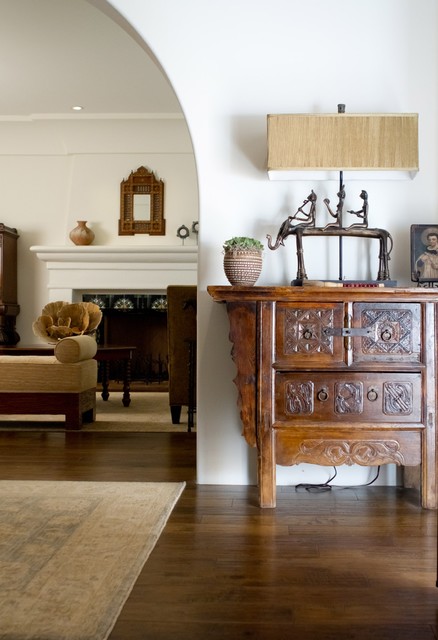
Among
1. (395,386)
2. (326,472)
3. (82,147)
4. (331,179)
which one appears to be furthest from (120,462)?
(82,147)

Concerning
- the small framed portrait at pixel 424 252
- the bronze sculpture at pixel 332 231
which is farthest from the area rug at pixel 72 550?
the small framed portrait at pixel 424 252

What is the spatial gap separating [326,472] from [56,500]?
1.18 metres

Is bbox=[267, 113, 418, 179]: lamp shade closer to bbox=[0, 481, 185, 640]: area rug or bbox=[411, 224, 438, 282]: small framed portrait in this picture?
bbox=[411, 224, 438, 282]: small framed portrait

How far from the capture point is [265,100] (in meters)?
3.07

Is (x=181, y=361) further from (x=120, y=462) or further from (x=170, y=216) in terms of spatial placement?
Answer: (x=170, y=216)

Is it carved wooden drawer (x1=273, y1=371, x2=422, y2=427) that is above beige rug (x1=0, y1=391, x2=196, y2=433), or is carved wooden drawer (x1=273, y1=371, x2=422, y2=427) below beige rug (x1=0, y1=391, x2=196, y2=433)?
above

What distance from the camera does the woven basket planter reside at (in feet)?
9.02

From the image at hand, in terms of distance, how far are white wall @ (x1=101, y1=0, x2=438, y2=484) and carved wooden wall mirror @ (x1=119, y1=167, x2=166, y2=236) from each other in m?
4.60

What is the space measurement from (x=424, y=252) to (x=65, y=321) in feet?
11.5

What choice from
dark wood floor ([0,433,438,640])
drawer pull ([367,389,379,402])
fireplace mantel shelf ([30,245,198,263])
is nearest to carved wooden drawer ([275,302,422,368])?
drawer pull ([367,389,379,402])

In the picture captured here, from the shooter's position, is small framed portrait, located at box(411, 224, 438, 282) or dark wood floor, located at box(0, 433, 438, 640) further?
small framed portrait, located at box(411, 224, 438, 282)

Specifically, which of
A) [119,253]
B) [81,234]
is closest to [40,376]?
[119,253]

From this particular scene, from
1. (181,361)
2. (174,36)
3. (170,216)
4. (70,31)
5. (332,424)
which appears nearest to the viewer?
(332,424)

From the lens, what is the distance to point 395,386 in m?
2.67
